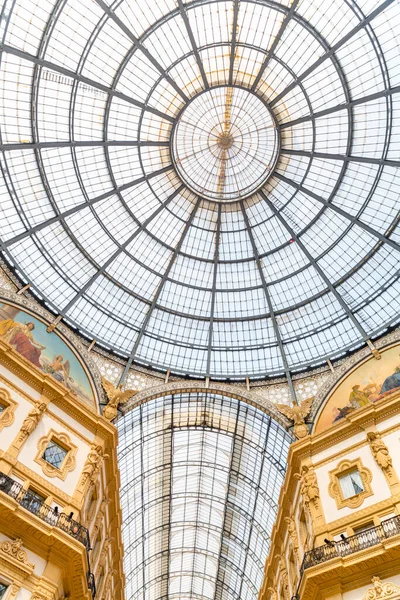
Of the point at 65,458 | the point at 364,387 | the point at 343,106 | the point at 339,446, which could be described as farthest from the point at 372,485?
the point at 343,106

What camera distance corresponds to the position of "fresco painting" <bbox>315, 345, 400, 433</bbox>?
2649 centimetres

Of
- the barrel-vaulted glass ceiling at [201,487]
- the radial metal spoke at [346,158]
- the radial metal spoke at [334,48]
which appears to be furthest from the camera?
the barrel-vaulted glass ceiling at [201,487]

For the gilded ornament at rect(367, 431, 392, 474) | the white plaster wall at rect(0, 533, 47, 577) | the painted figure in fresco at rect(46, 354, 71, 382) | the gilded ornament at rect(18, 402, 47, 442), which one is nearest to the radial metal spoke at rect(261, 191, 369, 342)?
the gilded ornament at rect(367, 431, 392, 474)

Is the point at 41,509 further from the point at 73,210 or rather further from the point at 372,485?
the point at 73,210

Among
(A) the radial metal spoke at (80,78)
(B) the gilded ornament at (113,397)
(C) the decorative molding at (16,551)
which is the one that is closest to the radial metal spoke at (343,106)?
(A) the radial metal spoke at (80,78)

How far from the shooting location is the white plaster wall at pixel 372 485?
801 inches

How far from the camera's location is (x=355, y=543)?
18.7 meters

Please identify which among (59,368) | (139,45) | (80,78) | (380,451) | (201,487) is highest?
(139,45)

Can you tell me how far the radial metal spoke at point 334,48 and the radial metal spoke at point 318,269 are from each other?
7329 mm

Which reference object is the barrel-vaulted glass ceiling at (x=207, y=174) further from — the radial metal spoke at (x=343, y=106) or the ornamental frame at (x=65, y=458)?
the ornamental frame at (x=65, y=458)

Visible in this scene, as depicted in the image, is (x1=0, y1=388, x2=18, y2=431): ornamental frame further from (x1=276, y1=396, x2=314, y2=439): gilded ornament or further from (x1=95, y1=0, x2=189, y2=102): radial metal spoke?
(x1=95, y1=0, x2=189, y2=102): radial metal spoke

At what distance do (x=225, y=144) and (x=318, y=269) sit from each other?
1148 cm

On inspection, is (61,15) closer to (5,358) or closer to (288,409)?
(5,358)

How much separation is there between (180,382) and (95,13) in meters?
23.7
